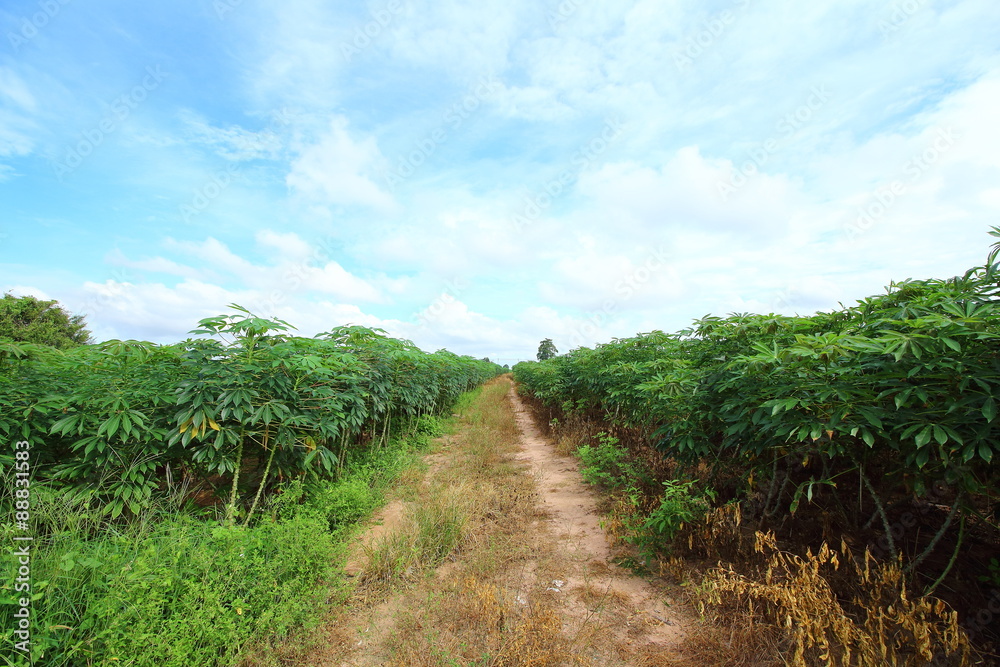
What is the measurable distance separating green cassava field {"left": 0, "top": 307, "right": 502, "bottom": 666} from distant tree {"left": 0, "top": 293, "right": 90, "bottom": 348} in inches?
829

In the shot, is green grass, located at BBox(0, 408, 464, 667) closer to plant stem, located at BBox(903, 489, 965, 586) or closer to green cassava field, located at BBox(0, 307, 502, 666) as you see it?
green cassava field, located at BBox(0, 307, 502, 666)

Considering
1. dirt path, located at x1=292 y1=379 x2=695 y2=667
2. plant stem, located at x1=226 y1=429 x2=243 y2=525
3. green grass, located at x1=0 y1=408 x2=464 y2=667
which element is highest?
plant stem, located at x1=226 y1=429 x2=243 y2=525

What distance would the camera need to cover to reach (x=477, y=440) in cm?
809

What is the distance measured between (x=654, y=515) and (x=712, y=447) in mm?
731

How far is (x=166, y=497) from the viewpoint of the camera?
3195 mm

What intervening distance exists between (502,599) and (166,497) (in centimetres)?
275

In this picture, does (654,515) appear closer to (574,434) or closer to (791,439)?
(791,439)

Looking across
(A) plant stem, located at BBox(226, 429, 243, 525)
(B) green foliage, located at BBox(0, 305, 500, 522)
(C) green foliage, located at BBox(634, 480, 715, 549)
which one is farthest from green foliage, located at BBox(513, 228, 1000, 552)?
(A) plant stem, located at BBox(226, 429, 243, 525)

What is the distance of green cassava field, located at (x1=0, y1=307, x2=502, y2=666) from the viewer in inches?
80.4

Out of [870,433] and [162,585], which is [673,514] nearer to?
[870,433]

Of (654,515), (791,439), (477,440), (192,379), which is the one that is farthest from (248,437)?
(477,440)

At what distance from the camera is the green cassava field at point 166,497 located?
80.4 inches

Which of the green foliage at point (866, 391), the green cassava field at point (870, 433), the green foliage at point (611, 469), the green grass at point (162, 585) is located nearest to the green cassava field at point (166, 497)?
→ the green grass at point (162, 585)

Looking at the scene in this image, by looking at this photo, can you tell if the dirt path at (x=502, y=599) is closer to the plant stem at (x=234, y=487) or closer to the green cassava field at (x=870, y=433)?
the green cassava field at (x=870, y=433)
